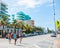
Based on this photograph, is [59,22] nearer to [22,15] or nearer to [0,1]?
[0,1]

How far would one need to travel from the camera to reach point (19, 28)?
10025 cm

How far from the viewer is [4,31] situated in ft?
245

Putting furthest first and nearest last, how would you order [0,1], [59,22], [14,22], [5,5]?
[5,5], [0,1], [59,22], [14,22]

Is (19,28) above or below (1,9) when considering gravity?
below

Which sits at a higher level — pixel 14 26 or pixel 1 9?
pixel 1 9

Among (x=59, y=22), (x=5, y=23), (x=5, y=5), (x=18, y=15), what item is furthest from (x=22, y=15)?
(x=5, y=23)

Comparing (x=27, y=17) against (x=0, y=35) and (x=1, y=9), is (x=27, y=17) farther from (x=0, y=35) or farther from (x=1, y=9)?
(x=0, y=35)

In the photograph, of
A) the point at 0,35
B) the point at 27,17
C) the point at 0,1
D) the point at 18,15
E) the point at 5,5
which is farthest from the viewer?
the point at 27,17

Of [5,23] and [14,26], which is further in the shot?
[14,26]

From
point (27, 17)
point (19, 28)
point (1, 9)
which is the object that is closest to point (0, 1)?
point (1, 9)

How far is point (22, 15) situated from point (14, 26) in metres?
92.9

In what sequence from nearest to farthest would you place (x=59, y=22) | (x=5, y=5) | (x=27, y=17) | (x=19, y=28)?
1. (x=19, y=28)
2. (x=59, y=22)
3. (x=5, y=5)
4. (x=27, y=17)

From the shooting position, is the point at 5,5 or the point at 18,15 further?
the point at 18,15

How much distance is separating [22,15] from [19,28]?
8356 cm
